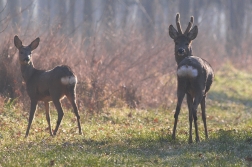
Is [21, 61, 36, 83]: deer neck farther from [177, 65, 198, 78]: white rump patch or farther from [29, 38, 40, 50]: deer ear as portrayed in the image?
[177, 65, 198, 78]: white rump patch

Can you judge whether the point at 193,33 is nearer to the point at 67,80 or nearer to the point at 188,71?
the point at 188,71

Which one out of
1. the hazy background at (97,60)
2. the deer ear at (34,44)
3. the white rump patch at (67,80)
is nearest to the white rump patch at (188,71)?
the white rump patch at (67,80)

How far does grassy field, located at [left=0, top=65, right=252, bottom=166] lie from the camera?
1015 cm

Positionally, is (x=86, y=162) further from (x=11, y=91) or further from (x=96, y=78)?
(x=96, y=78)

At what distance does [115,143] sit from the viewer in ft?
39.8

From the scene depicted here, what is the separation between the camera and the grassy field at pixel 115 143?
10148 millimetres

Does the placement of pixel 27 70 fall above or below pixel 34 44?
below

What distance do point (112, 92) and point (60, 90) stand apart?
661 centimetres

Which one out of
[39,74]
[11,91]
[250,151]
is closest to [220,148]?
[250,151]

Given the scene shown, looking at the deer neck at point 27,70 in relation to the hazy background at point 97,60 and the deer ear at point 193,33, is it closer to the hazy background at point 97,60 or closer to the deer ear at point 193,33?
the hazy background at point 97,60

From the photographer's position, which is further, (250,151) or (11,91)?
(11,91)

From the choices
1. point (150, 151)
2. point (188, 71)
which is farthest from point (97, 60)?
point (150, 151)

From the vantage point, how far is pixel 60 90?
13.3 m

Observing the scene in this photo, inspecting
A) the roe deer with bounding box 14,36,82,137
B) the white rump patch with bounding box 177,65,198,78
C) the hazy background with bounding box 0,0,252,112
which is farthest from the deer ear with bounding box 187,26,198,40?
the hazy background with bounding box 0,0,252,112
